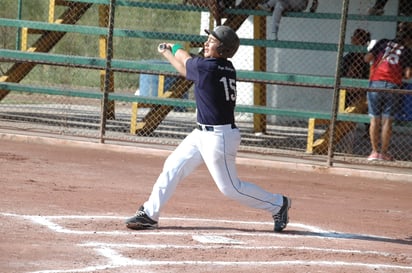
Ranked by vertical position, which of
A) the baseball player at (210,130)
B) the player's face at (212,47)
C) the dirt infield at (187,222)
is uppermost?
the player's face at (212,47)

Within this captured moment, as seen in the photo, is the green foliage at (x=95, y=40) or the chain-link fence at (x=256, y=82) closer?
the chain-link fence at (x=256, y=82)

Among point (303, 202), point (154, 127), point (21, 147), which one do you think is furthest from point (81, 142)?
point (303, 202)

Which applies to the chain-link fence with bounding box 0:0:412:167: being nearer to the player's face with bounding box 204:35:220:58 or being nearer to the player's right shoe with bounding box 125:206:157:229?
the player's face with bounding box 204:35:220:58

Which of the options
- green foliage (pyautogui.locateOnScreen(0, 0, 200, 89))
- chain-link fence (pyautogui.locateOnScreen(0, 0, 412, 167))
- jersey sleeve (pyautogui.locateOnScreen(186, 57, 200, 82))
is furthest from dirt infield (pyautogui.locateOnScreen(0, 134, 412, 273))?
green foliage (pyautogui.locateOnScreen(0, 0, 200, 89))

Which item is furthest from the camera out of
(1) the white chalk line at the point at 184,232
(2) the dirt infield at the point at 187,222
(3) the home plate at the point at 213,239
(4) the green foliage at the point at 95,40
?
(4) the green foliage at the point at 95,40

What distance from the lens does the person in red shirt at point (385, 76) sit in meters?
14.0

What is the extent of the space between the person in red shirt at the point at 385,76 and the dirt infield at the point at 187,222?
105 centimetres

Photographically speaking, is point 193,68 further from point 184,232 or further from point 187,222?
point 187,222

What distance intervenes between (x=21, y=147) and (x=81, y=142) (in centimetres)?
105

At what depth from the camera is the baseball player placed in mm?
8000

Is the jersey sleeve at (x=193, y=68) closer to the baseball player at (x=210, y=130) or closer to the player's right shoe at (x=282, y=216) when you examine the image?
the baseball player at (x=210, y=130)

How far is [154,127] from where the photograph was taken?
55.3ft

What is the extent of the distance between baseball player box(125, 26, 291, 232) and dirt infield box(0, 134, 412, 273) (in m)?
0.33

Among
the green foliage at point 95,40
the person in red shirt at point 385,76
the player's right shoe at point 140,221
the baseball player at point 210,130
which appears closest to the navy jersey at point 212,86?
the baseball player at point 210,130
